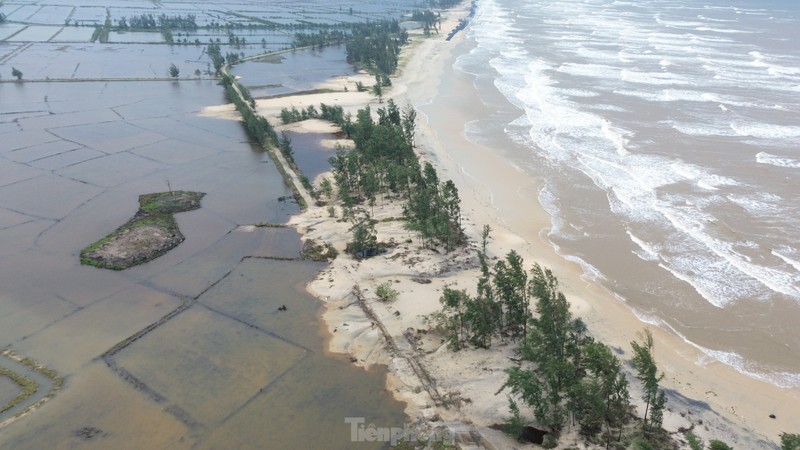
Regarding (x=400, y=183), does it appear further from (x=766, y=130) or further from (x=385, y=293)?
(x=766, y=130)

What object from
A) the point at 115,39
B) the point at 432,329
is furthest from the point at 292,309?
the point at 115,39

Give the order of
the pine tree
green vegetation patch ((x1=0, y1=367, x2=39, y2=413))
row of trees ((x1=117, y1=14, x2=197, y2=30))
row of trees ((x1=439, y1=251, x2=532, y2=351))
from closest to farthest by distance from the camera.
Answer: the pine tree, green vegetation patch ((x1=0, y1=367, x2=39, y2=413)), row of trees ((x1=439, y1=251, x2=532, y2=351)), row of trees ((x1=117, y1=14, x2=197, y2=30))

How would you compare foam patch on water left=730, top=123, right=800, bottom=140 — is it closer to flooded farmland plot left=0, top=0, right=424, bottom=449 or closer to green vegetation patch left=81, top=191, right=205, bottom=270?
flooded farmland plot left=0, top=0, right=424, bottom=449

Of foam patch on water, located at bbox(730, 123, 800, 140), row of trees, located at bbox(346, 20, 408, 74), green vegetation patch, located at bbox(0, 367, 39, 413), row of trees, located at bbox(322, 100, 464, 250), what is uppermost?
row of trees, located at bbox(346, 20, 408, 74)

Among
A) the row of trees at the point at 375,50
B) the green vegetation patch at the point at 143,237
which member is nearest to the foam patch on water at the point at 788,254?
the green vegetation patch at the point at 143,237

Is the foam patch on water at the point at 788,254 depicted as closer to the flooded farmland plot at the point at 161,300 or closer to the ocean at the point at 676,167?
the ocean at the point at 676,167

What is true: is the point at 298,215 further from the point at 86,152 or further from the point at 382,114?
the point at 86,152

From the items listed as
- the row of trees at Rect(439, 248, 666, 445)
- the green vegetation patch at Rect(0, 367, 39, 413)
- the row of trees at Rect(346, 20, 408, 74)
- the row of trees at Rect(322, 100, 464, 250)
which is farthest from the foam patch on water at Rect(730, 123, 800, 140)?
the green vegetation patch at Rect(0, 367, 39, 413)

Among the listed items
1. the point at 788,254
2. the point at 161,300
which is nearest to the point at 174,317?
the point at 161,300
